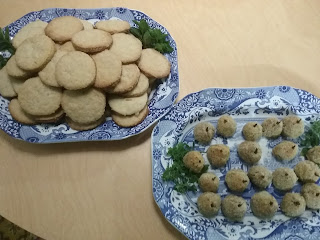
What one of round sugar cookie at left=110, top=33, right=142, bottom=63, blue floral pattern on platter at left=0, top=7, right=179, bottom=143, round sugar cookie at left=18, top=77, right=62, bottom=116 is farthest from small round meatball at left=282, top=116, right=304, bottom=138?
round sugar cookie at left=18, top=77, right=62, bottom=116

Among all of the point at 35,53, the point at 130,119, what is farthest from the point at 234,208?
the point at 35,53

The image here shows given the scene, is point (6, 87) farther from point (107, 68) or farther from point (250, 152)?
point (250, 152)

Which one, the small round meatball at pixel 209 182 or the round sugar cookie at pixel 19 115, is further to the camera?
the round sugar cookie at pixel 19 115

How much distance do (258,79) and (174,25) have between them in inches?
23.3

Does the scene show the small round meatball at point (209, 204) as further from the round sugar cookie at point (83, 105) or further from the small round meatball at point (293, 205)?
the round sugar cookie at point (83, 105)

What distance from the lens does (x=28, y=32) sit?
172 cm

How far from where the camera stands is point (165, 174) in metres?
1.45

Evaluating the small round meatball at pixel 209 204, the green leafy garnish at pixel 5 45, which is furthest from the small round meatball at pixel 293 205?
the green leafy garnish at pixel 5 45

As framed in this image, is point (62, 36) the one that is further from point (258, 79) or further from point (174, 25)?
point (258, 79)

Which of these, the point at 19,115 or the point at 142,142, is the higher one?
the point at 19,115

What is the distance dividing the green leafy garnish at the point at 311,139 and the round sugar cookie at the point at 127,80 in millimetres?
843

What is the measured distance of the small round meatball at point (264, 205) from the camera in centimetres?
137

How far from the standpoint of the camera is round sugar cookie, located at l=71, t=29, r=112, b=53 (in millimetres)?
1560

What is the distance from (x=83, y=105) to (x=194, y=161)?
0.56 meters
